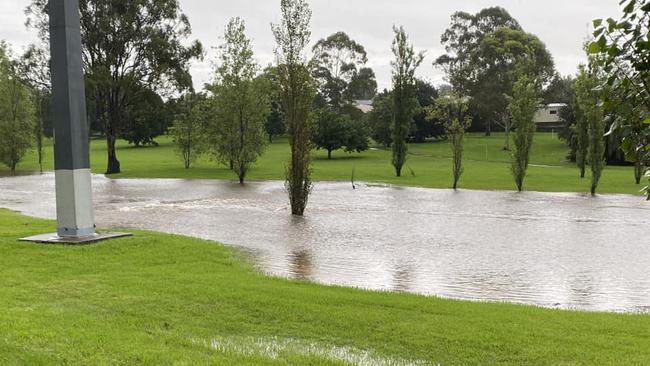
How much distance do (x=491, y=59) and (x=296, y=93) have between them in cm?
5440

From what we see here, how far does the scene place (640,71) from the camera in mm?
2053

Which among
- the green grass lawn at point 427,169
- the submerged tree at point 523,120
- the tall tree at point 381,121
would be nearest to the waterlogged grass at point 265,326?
the submerged tree at point 523,120

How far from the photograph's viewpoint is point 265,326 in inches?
235

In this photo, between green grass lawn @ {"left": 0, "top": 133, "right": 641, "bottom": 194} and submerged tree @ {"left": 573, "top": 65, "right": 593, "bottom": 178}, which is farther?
green grass lawn @ {"left": 0, "top": 133, "right": 641, "bottom": 194}

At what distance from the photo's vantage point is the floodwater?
9.34 meters

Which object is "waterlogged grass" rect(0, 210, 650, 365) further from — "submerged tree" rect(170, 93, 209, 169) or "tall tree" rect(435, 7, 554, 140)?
"tall tree" rect(435, 7, 554, 140)

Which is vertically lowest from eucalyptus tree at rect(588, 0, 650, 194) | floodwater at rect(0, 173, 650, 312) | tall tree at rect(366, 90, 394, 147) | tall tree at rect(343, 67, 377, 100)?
floodwater at rect(0, 173, 650, 312)

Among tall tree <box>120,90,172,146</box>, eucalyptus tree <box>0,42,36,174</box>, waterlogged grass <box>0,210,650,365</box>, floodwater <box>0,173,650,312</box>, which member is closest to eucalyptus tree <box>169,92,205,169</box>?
tall tree <box>120,90,172,146</box>

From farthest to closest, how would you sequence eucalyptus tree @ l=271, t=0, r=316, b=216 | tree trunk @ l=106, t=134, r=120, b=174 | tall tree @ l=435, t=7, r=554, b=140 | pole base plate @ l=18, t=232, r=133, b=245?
tall tree @ l=435, t=7, r=554, b=140 < tree trunk @ l=106, t=134, r=120, b=174 < eucalyptus tree @ l=271, t=0, r=316, b=216 < pole base plate @ l=18, t=232, r=133, b=245

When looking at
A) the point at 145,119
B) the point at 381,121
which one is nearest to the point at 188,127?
the point at 145,119

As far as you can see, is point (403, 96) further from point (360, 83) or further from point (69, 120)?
point (360, 83)

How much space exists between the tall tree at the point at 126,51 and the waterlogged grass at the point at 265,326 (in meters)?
32.8

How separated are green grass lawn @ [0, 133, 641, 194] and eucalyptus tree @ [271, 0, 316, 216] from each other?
1345 cm

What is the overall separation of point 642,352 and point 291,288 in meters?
4.13
